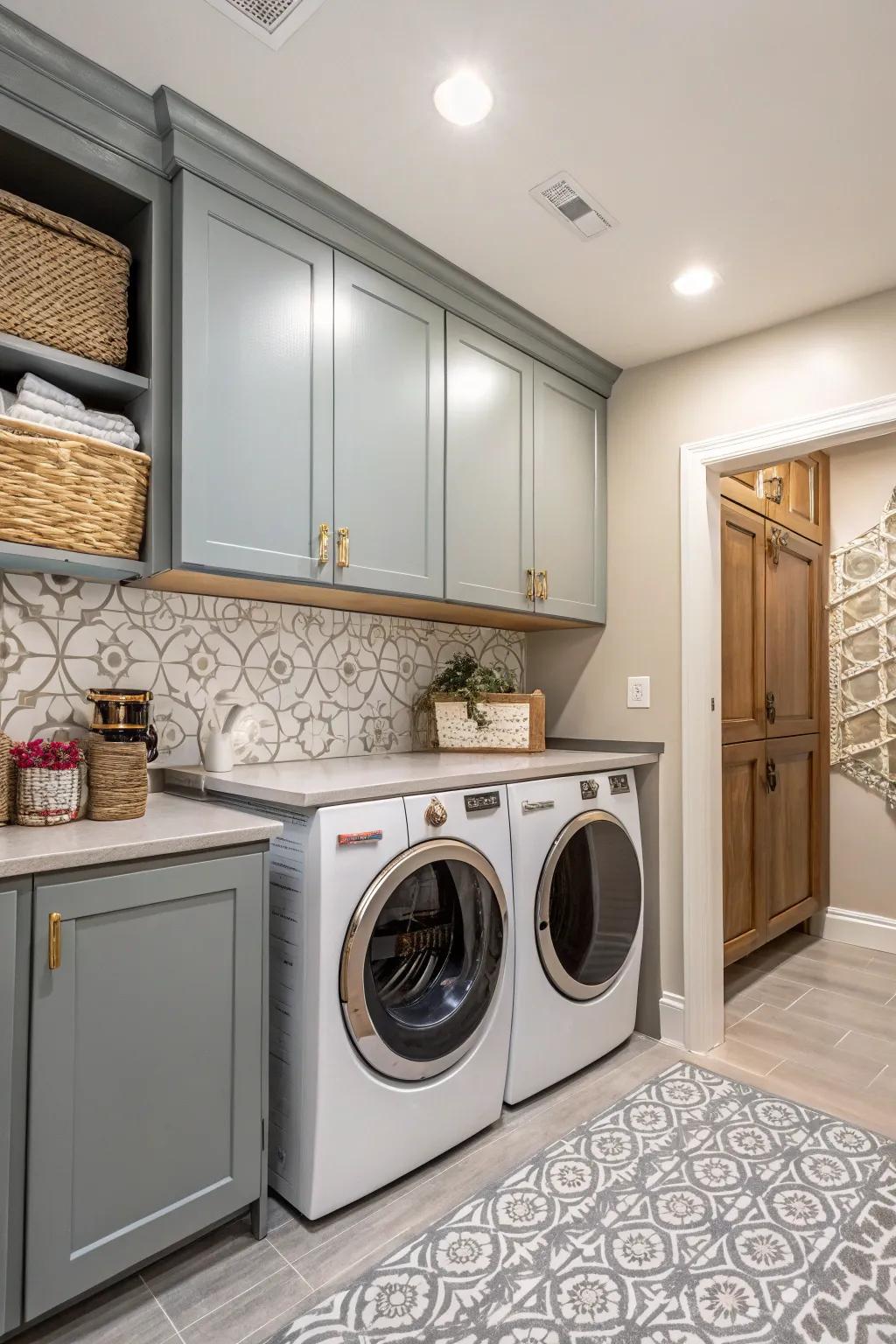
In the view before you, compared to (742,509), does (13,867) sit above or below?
below

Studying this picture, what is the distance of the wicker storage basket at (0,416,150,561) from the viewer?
60.9 inches

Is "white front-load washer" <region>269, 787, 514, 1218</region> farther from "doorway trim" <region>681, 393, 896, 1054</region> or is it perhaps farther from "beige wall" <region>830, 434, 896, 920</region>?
"beige wall" <region>830, 434, 896, 920</region>

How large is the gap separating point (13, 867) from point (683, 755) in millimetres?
2067

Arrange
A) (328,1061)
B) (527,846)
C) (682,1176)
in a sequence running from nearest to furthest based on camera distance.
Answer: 1. (328,1061)
2. (682,1176)
3. (527,846)

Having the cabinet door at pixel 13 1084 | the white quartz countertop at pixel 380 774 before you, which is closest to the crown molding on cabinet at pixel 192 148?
the white quartz countertop at pixel 380 774

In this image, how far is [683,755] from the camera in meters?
2.67

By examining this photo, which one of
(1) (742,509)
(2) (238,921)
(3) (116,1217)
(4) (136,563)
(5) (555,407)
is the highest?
(5) (555,407)

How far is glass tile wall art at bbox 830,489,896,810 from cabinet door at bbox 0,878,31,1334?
Result: 3698mm

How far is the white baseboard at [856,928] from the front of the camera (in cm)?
368

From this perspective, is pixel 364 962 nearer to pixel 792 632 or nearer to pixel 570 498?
pixel 570 498

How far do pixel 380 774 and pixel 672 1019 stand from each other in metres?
1.49

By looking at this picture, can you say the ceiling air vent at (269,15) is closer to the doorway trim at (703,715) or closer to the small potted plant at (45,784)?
the small potted plant at (45,784)

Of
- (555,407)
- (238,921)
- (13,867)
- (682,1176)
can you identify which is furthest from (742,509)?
(13,867)

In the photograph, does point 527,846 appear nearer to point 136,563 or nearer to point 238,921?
point 238,921
